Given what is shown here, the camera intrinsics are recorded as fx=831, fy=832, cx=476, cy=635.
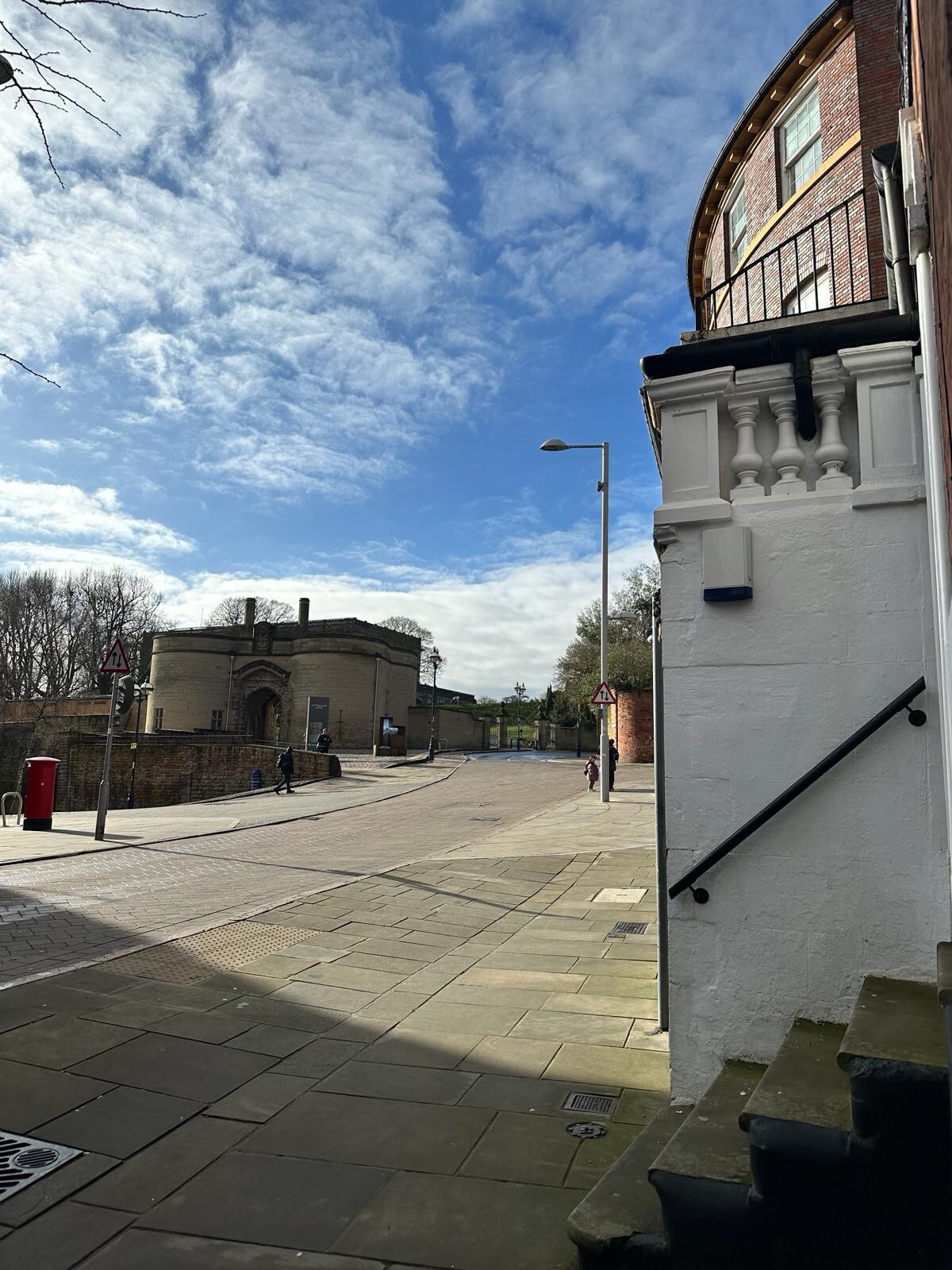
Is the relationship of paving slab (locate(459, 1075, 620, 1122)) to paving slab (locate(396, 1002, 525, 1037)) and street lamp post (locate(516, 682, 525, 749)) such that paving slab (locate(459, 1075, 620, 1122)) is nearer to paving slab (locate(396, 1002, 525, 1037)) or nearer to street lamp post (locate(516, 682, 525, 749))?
paving slab (locate(396, 1002, 525, 1037))

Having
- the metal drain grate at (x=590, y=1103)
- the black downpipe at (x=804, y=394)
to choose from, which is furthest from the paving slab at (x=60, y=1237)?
the black downpipe at (x=804, y=394)

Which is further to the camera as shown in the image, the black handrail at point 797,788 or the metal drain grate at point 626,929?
the metal drain grate at point 626,929

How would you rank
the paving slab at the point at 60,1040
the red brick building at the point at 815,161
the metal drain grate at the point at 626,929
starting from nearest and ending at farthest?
the paving slab at the point at 60,1040 < the metal drain grate at the point at 626,929 < the red brick building at the point at 815,161

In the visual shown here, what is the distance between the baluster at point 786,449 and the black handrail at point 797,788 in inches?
38.5

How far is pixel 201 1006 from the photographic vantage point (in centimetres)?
507

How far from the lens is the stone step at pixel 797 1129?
7.45 feet

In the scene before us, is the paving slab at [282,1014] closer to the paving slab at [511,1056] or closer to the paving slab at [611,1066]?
the paving slab at [511,1056]

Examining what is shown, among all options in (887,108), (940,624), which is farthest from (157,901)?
(887,108)

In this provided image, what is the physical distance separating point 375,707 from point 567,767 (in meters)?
23.3

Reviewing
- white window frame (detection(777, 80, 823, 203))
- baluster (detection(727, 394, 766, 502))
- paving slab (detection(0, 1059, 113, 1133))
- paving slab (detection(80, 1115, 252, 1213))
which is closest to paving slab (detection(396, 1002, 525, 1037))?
paving slab (detection(80, 1115, 252, 1213))

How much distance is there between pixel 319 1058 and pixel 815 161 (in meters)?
15.1

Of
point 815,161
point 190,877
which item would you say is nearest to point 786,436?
point 190,877

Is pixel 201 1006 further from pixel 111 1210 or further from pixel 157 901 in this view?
pixel 157 901

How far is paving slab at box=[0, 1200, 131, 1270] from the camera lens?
2.61 meters
